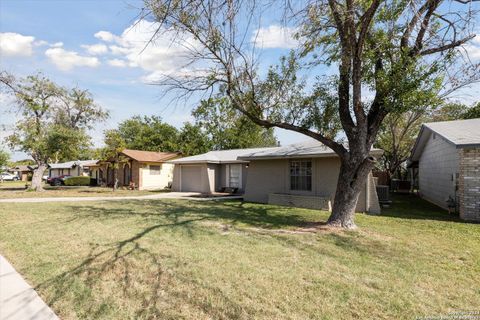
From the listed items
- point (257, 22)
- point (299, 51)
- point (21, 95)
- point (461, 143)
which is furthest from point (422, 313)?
point (21, 95)

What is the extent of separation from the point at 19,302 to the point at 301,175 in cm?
1153

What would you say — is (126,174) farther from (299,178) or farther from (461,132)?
(461,132)

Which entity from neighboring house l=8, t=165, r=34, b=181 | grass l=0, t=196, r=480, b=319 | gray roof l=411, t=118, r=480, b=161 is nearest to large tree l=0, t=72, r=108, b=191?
grass l=0, t=196, r=480, b=319

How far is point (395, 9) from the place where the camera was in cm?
740

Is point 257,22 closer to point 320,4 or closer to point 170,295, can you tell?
point 320,4

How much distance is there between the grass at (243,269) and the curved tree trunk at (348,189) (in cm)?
66

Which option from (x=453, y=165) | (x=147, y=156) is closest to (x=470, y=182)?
(x=453, y=165)

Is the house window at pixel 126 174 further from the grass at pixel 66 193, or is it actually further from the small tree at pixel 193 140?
the small tree at pixel 193 140

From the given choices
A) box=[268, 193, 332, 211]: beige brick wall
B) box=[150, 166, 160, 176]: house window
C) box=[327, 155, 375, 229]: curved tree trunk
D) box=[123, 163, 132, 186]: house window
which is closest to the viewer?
box=[327, 155, 375, 229]: curved tree trunk

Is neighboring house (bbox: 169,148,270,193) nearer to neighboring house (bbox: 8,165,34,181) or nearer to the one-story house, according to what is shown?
the one-story house

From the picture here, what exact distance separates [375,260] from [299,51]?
6.41 metres

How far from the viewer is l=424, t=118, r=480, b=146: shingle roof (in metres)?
9.80

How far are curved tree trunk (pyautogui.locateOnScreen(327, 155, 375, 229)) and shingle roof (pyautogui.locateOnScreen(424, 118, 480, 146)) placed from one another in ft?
14.3

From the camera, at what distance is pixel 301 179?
13586 mm
